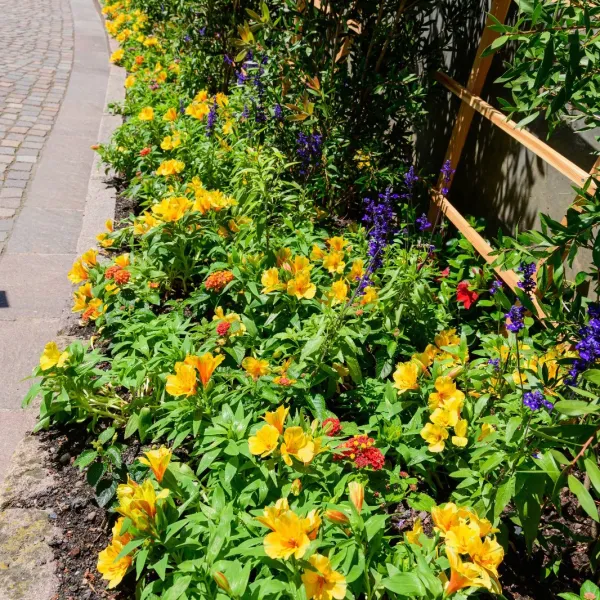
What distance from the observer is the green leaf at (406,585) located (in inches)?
62.2

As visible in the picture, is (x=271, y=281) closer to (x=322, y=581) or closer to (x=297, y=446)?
(x=297, y=446)

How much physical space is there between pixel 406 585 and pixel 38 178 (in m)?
4.68

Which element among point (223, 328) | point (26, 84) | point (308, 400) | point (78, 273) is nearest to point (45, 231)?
point (78, 273)

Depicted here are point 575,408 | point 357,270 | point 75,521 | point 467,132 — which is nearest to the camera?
point 575,408

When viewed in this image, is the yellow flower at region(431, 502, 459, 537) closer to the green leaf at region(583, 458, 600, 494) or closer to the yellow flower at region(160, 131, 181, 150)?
the green leaf at region(583, 458, 600, 494)

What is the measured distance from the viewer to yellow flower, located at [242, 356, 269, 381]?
7.43 feet

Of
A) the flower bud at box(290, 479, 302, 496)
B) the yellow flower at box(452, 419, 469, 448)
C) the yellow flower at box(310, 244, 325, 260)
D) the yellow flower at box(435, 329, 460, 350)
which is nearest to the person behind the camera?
the flower bud at box(290, 479, 302, 496)

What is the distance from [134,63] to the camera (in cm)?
730

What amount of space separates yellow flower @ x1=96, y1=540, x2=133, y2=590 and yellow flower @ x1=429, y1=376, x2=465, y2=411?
3.91ft

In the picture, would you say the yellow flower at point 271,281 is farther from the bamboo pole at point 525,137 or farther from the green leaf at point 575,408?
the green leaf at point 575,408

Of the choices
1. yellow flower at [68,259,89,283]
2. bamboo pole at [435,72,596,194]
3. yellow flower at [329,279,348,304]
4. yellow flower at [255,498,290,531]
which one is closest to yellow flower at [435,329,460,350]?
yellow flower at [329,279,348,304]

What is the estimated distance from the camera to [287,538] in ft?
5.14

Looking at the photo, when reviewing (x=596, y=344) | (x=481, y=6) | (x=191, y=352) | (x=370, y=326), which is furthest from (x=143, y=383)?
(x=481, y=6)

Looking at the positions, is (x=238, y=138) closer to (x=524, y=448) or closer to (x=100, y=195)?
(x=100, y=195)
